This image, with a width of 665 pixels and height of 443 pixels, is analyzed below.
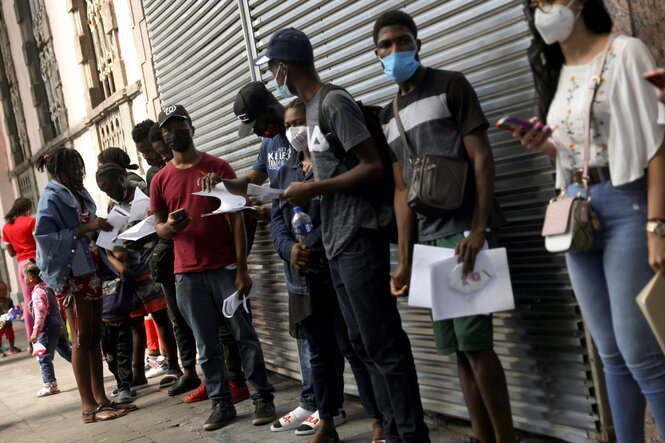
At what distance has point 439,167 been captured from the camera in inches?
136

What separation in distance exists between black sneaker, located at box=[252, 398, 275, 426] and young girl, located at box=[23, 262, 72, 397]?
399 centimetres

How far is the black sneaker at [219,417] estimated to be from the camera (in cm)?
571

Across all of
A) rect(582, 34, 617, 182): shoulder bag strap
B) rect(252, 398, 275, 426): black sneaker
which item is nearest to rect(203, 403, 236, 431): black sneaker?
rect(252, 398, 275, 426): black sneaker

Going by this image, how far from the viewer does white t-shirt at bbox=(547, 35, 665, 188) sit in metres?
2.70

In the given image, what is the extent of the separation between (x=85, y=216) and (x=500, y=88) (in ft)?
13.2

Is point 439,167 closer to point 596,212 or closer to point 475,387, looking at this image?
point 596,212

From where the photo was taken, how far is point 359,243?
156 inches

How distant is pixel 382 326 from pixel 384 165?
786mm

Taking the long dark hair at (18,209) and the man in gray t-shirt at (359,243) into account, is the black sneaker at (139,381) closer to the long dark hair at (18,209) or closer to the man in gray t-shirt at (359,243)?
the long dark hair at (18,209)

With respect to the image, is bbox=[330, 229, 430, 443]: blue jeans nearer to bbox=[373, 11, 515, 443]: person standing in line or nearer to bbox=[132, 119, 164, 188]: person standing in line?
bbox=[373, 11, 515, 443]: person standing in line

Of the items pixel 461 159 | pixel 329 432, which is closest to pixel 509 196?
pixel 461 159

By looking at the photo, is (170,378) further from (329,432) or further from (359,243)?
(359,243)

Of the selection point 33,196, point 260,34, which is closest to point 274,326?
point 260,34

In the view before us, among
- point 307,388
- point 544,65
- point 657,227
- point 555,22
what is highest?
point 555,22
